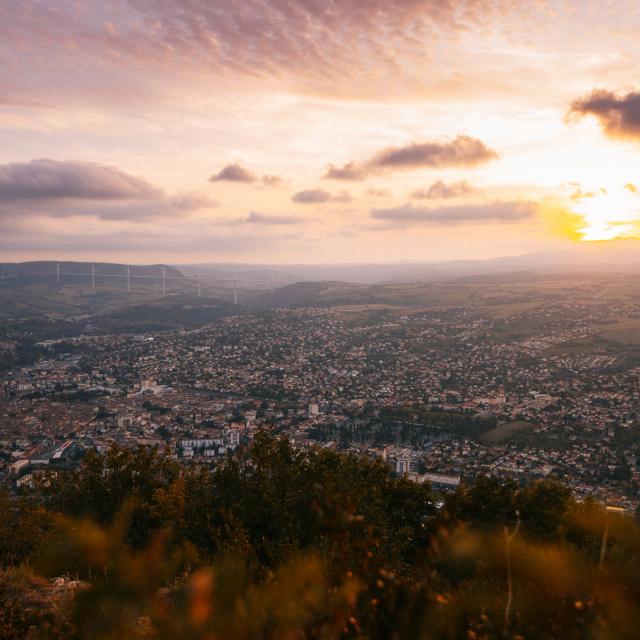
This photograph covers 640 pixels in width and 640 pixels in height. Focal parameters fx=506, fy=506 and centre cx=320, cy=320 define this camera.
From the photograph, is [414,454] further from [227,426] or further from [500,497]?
[500,497]

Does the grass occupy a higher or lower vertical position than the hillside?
lower

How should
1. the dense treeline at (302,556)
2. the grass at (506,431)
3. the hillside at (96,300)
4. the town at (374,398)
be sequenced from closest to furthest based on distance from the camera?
the dense treeline at (302,556) < the town at (374,398) < the grass at (506,431) < the hillside at (96,300)

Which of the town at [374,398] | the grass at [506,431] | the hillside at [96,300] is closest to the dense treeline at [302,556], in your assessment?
the town at [374,398]

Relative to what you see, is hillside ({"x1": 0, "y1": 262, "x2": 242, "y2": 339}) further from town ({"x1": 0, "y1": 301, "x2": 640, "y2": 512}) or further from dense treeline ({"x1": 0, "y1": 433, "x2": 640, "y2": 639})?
dense treeline ({"x1": 0, "y1": 433, "x2": 640, "y2": 639})

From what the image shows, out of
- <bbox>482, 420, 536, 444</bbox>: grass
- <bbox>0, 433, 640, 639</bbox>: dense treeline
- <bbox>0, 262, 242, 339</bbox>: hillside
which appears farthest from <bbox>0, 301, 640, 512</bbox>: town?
<bbox>0, 262, 242, 339</bbox>: hillside

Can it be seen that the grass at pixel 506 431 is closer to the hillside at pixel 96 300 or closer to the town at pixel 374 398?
the town at pixel 374 398

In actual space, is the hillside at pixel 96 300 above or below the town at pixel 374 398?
above

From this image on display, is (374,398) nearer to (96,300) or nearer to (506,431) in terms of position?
(506,431)

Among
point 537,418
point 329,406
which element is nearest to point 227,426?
point 329,406
